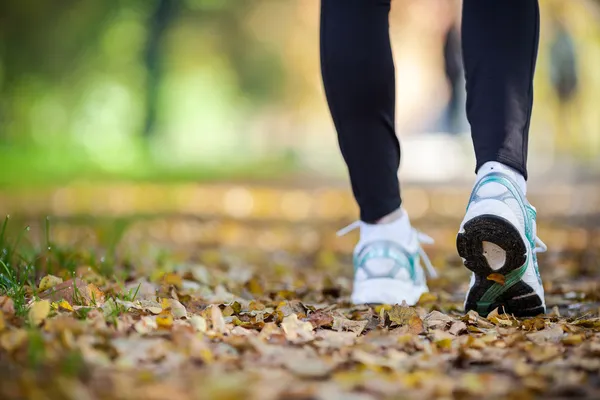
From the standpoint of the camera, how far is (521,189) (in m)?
2.15

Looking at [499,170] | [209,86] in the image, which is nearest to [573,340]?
[499,170]

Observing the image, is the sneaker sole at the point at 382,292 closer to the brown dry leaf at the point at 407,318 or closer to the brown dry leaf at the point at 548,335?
the brown dry leaf at the point at 407,318

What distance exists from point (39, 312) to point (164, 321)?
283mm

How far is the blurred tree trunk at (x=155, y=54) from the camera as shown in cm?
1677

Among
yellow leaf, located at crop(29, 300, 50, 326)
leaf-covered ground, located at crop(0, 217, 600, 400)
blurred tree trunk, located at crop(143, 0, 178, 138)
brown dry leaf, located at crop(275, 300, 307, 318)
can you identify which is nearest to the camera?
leaf-covered ground, located at crop(0, 217, 600, 400)

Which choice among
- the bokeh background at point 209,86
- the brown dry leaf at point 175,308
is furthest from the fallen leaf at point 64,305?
the bokeh background at point 209,86

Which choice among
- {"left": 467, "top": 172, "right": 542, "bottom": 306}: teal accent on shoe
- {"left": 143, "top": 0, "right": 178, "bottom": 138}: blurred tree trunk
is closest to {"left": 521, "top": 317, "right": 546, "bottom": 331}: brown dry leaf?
{"left": 467, "top": 172, "right": 542, "bottom": 306}: teal accent on shoe

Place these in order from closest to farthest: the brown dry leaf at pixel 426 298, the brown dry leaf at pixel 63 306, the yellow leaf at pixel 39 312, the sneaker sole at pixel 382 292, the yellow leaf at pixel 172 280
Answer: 1. the yellow leaf at pixel 39 312
2. the brown dry leaf at pixel 63 306
3. the sneaker sole at pixel 382 292
4. the brown dry leaf at pixel 426 298
5. the yellow leaf at pixel 172 280

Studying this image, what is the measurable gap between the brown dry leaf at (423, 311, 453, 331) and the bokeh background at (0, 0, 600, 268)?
174 cm

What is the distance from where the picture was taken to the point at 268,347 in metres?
1.72

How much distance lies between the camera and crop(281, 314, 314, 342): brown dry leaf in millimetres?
1879

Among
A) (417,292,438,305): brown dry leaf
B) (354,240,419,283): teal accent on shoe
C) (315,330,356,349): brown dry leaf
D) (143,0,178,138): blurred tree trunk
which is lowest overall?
(417,292,438,305): brown dry leaf

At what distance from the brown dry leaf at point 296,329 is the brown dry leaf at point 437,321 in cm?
33

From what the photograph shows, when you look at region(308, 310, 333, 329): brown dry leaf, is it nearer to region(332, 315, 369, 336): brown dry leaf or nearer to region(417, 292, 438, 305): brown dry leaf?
region(332, 315, 369, 336): brown dry leaf
